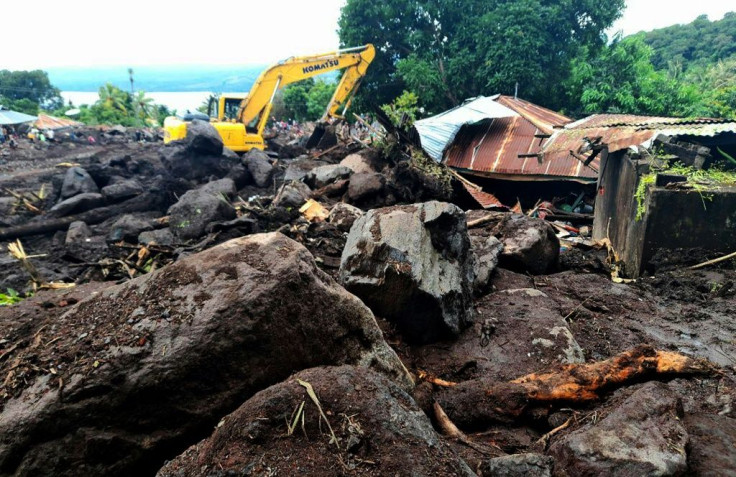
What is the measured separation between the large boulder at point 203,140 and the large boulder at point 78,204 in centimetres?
307

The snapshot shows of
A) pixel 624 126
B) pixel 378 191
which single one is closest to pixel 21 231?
pixel 378 191

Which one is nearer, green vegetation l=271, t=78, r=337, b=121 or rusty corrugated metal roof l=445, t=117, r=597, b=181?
rusty corrugated metal roof l=445, t=117, r=597, b=181

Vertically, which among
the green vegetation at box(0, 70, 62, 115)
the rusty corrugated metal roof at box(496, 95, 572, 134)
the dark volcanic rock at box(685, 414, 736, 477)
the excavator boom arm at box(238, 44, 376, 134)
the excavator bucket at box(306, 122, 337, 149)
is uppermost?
the green vegetation at box(0, 70, 62, 115)

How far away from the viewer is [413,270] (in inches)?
173

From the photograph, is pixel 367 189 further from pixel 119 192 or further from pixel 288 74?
pixel 288 74

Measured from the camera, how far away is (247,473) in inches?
70.0

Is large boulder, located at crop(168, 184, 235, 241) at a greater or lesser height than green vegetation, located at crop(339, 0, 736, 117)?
lesser

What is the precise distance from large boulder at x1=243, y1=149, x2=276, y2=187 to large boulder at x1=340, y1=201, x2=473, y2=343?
324 inches

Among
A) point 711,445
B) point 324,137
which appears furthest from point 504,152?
point 711,445

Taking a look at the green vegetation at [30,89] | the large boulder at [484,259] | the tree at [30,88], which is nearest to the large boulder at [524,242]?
the large boulder at [484,259]

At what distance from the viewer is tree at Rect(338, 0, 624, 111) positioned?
1844cm

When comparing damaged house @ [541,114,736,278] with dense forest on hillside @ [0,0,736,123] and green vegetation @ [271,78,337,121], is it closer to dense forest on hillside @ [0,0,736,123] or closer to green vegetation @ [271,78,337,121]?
dense forest on hillside @ [0,0,736,123]

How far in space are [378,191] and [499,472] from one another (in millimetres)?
8048

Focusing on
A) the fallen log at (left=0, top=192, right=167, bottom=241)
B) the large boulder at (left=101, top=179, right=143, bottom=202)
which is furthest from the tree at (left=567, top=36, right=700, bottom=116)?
the large boulder at (left=101, top=179, right=143, bottom=202)
